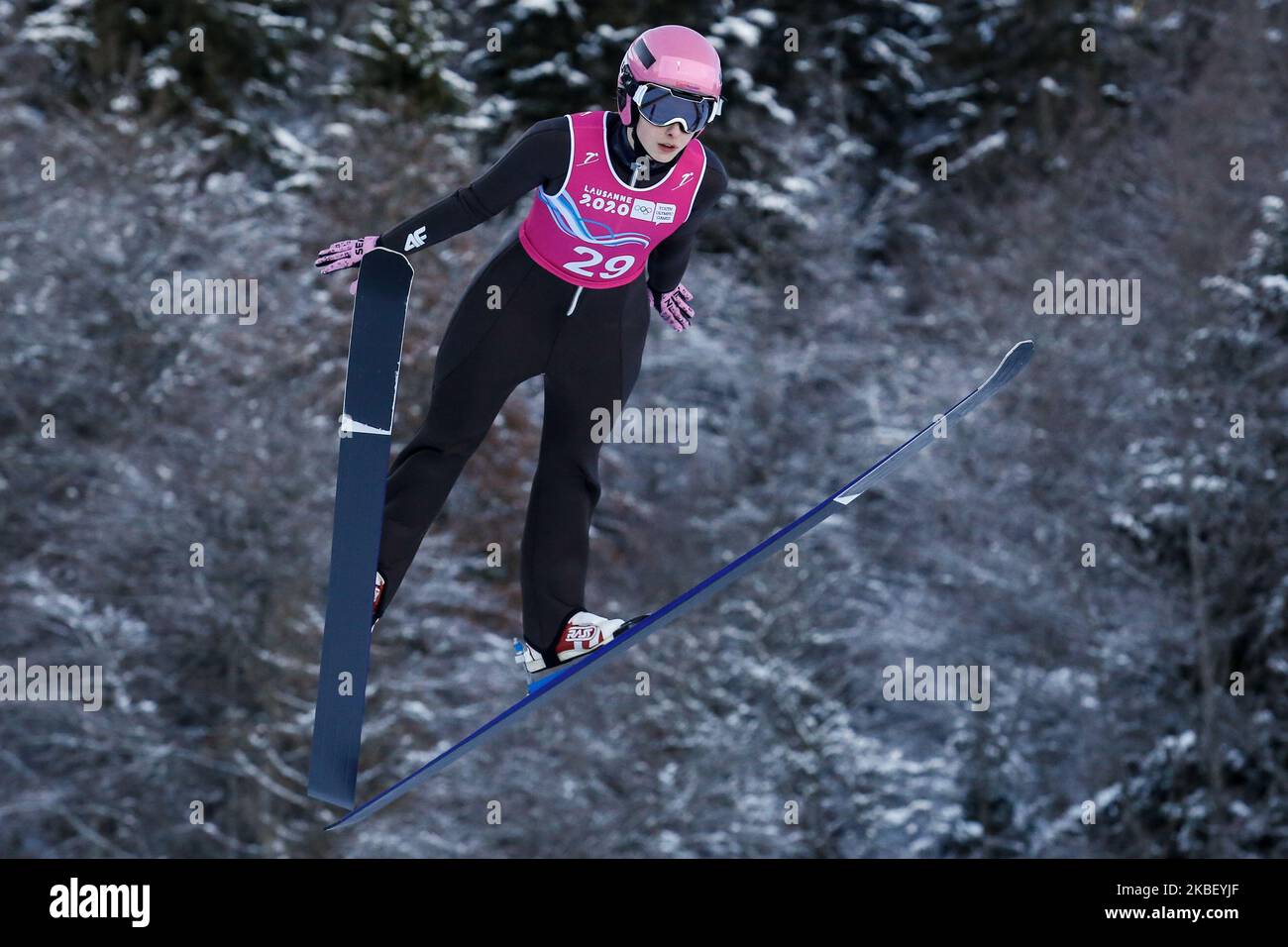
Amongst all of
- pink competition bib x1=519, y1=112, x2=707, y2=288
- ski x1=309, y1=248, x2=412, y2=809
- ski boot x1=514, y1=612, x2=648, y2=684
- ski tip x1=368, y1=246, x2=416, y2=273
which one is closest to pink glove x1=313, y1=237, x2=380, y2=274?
ski tip x1=368, y1=246, x2=416, y2=273

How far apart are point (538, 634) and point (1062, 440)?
16595mm

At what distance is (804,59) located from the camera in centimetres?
2306

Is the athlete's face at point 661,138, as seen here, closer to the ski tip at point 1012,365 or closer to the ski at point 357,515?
the ski at point 357,515

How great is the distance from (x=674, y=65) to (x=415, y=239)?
0.78m

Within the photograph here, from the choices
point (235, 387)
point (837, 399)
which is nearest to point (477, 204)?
point (235, 387)

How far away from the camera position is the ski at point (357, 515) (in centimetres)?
448

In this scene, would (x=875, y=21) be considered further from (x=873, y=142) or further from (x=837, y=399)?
(x=837, y=399)

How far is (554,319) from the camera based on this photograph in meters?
4.64

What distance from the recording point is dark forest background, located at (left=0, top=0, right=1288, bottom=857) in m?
17.3

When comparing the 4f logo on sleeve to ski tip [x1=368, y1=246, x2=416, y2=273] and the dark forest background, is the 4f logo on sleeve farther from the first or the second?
the dark forest background

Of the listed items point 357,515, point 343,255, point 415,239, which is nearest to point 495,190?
point 415,239

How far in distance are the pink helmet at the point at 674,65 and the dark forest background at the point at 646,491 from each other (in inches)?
395
